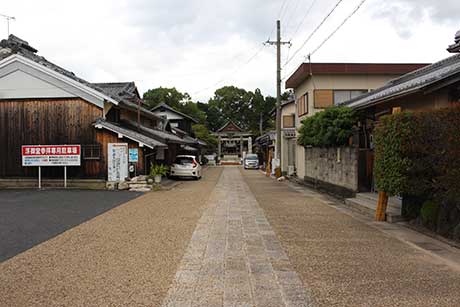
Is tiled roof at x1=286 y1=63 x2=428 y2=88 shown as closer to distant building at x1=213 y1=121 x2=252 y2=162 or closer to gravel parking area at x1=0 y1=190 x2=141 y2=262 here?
gravel parking area at x1=0 y1=190 x2=141 y2=262

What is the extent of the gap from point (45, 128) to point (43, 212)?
27.2 feet

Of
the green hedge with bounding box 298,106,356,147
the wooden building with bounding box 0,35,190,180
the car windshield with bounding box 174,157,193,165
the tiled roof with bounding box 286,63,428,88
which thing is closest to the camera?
the green hedge with bounding box 298,106,356,147

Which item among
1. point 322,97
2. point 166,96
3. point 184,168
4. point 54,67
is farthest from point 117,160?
point 166,96

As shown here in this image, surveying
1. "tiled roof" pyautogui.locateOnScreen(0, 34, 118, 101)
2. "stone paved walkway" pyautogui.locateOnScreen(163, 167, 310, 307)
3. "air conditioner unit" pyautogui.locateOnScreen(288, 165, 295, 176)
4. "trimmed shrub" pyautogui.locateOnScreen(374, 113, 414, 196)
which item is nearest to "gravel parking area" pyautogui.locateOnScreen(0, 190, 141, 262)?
"stone paved walkway" pyautogui.locateOnScreen(163, 167, 310, 307)

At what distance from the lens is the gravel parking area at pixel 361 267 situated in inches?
168

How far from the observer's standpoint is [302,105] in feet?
74.0

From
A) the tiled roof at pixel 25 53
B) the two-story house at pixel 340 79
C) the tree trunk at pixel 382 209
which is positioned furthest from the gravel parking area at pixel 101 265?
the two-story house at pixel 340 79

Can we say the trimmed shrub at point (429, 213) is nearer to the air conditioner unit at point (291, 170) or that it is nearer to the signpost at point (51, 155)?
the signpost at point (51, 155)

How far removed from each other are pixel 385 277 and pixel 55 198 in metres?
12.0

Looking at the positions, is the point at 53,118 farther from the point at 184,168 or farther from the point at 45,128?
the point at 184,168

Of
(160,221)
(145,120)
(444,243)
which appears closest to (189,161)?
(145,120)

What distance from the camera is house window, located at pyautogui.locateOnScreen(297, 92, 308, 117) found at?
70.1ft

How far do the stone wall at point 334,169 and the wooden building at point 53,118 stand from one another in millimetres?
7416

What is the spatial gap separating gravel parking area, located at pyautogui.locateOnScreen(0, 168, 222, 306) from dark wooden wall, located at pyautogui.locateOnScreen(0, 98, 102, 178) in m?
8.97
